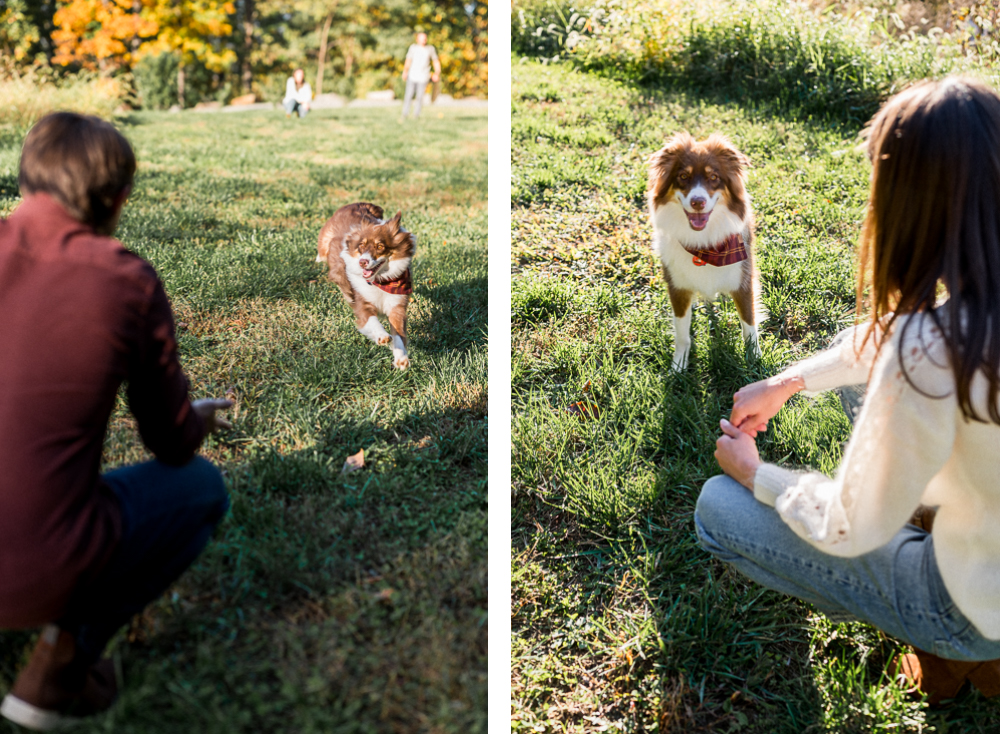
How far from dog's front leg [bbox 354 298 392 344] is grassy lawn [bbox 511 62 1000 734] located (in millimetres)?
623

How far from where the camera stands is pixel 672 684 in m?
1.97

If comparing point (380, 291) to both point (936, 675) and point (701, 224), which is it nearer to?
point (701, 224)

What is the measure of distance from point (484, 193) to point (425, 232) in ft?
4.41

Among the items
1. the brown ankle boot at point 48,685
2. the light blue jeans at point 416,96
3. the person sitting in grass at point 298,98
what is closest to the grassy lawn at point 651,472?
the brown ankle boot at point 48,685

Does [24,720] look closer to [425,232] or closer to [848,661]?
[848,661]

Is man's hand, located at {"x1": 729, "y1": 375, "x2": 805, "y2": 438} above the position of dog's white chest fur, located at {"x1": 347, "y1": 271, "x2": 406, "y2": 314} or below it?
above

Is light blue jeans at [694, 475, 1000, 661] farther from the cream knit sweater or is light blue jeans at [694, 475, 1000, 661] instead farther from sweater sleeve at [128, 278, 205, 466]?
sweater sleeve at [128, 278, 205, 466]

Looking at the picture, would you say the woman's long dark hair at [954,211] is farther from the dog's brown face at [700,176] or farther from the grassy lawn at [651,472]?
the dog's brown face at [700,176]

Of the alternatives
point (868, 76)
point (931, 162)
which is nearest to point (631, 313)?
point (931, 162)

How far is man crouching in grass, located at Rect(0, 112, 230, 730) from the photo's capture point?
53.5 inches

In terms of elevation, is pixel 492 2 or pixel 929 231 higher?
pixel 492 2

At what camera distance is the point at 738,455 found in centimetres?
184

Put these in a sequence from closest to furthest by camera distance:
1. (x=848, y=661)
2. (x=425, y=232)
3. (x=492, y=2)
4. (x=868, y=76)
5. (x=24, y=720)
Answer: (x=24, y=720)
(x=848, y=661)
(x=492, y=2)
(x=425, y=232)
(x=868, y=76)

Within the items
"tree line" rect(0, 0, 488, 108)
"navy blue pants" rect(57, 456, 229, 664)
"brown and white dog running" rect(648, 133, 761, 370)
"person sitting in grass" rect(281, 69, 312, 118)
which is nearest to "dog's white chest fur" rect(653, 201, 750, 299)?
"brown and white dog running" rect(648, 133, 761, 370)
